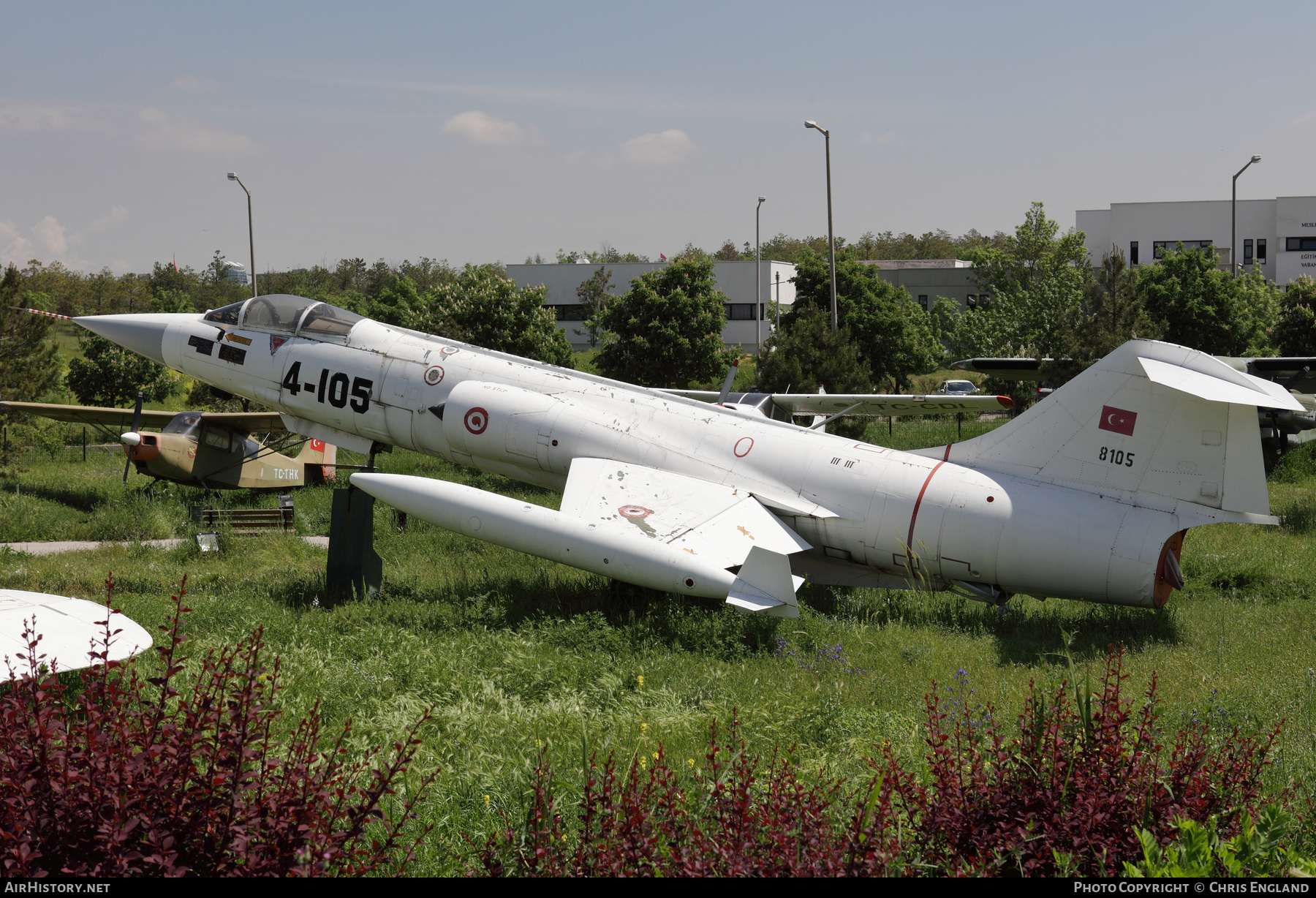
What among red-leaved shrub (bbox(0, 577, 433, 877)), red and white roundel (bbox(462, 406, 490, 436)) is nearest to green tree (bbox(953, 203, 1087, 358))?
red and white roundel (bbox(462, 406, 490, 436))

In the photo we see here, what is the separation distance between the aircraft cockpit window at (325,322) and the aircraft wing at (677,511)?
15.9 feet

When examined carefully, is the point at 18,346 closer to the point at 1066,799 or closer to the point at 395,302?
the point at 1066,799

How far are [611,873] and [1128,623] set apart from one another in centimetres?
889

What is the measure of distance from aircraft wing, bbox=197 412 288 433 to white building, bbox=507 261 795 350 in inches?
2104

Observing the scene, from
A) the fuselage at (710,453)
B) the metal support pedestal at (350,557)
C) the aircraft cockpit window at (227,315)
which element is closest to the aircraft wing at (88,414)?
the fuselage at (710,453)

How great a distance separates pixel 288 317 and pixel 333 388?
1.58 meters

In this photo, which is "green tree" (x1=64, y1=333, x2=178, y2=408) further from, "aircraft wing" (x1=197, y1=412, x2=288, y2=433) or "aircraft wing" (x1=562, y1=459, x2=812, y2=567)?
"aircraft wing" (x1=562, y1=459, x2=812, y2=567)

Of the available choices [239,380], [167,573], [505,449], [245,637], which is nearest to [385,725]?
[245,637]

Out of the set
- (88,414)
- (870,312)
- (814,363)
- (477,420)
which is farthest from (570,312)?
(477,420)

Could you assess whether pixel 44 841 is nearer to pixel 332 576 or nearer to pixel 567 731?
pixel 567 731

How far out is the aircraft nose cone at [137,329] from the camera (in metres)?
15.3

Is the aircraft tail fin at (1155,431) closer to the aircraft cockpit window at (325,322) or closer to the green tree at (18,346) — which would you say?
the aircraft cockpit window at (325,322)

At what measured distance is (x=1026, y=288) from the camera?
59094 mm

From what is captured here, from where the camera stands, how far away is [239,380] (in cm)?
1475
